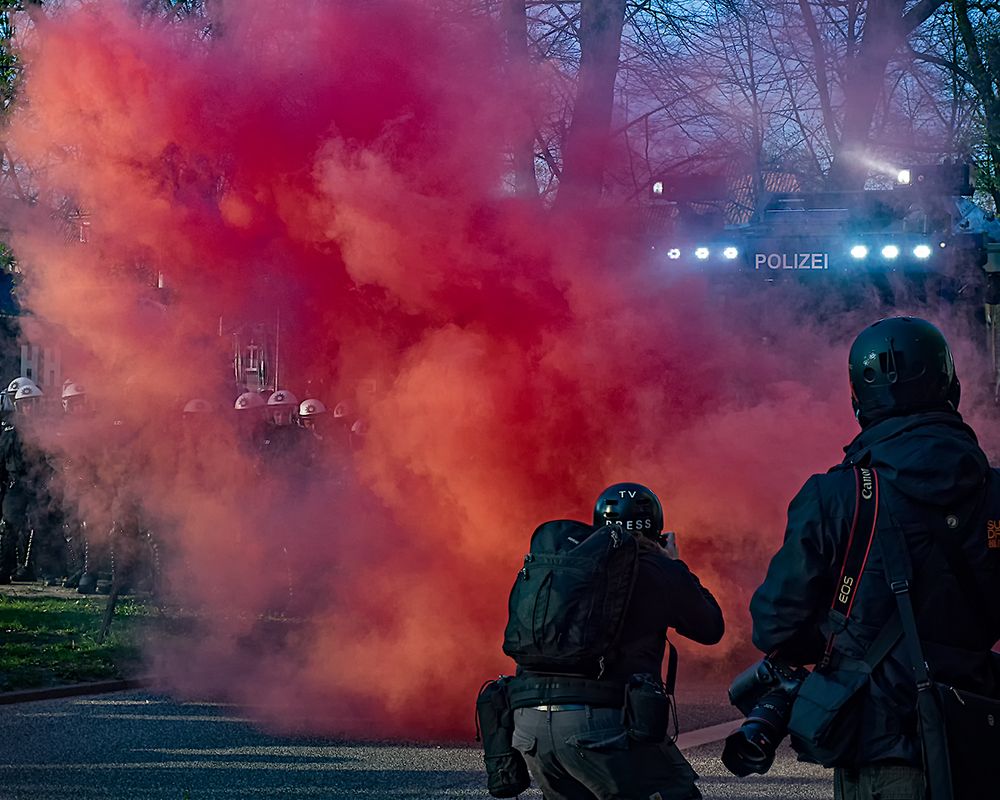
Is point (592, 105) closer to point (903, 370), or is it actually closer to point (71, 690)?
point (71, 690)

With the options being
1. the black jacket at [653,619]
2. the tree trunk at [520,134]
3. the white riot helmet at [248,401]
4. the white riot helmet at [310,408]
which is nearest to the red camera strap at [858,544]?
the black jacket at [653,619]

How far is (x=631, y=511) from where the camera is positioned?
16.8 ft

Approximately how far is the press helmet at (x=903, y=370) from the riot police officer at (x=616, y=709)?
1167 millimetres

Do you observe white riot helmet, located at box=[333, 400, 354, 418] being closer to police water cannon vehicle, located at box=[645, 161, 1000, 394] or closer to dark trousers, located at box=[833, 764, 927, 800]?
police water cannon vehicle, located at box=[645, 161, 1000, 394]

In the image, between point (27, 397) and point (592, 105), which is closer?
point (592, 105)

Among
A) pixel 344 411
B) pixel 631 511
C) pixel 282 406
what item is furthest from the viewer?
pixel 282 406

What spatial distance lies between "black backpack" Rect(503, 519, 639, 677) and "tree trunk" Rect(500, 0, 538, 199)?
6.27m

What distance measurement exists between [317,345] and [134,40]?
8.03ft

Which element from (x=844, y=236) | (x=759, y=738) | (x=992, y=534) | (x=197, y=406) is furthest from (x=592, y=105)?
(x=759, y=738)

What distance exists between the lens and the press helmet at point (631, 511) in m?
5.12

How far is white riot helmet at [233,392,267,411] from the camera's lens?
12710mm

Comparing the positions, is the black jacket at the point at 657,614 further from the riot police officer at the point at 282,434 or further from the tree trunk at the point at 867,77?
the tree trunk at the point at 867,77

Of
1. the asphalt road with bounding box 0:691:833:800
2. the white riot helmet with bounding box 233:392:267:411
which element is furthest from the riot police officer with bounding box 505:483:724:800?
the white riot helmet with bounding box 233:392:267:411

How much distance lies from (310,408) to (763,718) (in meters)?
10.5
